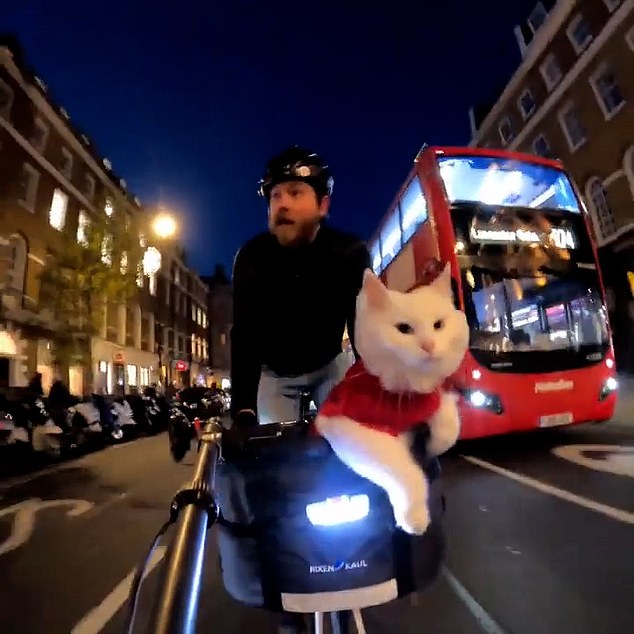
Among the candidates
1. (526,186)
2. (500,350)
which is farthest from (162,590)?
(526,186)

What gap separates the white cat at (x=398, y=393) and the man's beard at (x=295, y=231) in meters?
0.79

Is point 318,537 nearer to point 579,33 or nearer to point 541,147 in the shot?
point 579,33

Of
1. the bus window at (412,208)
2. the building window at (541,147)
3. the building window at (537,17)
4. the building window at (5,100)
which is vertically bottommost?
the bus window at (412,208)

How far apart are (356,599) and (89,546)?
4.15m

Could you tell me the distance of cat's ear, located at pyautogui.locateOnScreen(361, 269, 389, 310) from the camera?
1408 millimetres

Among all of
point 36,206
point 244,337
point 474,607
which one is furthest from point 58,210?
point 474,607

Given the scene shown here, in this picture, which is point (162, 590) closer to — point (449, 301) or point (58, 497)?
point (449, 301)

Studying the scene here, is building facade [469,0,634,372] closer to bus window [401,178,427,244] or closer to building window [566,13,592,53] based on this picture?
building window [566,13,592,53]

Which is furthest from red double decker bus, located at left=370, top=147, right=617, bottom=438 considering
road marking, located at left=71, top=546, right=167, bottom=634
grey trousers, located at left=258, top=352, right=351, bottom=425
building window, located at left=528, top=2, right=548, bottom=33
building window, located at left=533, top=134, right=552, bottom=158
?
building window, located at left=528, top=2, right=548, bottom=33

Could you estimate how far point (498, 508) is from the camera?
5.11 metres

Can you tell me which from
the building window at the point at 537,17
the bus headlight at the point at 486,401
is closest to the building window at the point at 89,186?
the building window at the point at 537,17

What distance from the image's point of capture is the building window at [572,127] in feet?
69.9

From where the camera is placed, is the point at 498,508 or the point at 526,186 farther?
the point at 526,186

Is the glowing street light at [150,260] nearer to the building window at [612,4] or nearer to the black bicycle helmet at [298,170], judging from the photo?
the building window at [612,4]
